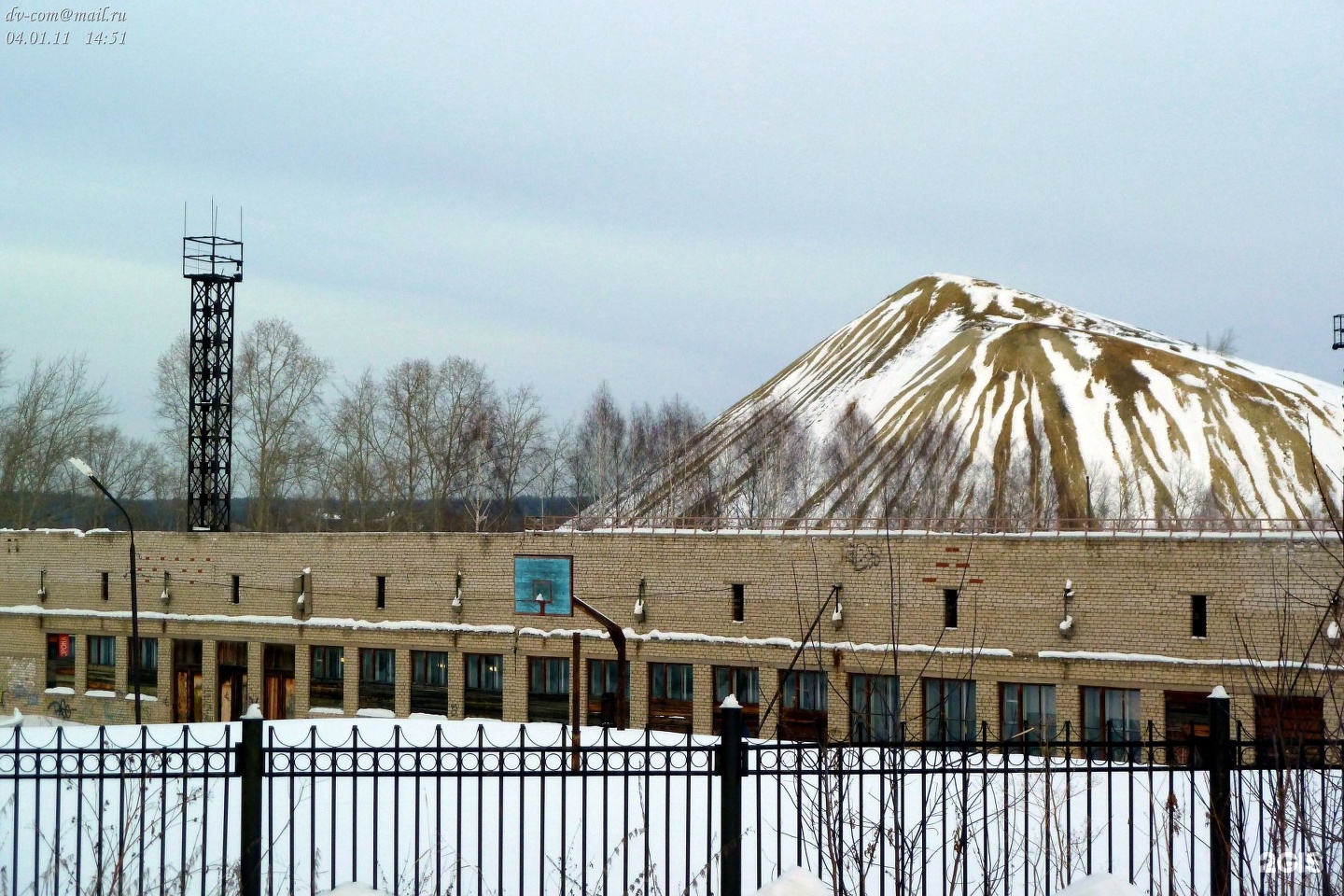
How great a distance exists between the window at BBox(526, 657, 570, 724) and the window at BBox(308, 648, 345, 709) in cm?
523

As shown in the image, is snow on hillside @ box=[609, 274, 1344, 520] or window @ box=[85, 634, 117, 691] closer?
window @ box=[85, 634, 117, 691]

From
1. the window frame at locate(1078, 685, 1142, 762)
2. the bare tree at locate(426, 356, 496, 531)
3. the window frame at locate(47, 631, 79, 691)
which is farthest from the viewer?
the bare tree at locate(426, 356, 496, 531)

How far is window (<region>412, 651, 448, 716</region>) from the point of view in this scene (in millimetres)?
30531

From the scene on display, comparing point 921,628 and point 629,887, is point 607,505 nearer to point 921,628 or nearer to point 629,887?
point 921,628

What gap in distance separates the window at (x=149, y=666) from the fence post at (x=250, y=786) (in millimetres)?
29449

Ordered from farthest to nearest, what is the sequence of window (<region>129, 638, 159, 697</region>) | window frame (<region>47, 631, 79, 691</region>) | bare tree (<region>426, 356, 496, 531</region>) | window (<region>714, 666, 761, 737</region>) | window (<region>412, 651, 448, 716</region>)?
bare tree (<region>426, 356, 496, 531</region>) → window frame (<region>47, 631, 79, 691</region>) → window (<region>129, 638, 159, 697</region>) → window (<region>412, 651, 448, 716</region>) → window (<region>714, 666, 761, 737</region>)

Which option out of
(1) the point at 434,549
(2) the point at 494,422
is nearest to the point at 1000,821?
(1) the point at 434,549

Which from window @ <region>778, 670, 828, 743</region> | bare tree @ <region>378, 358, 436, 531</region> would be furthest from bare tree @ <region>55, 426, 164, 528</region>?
window @ <region>778, 670, 828, 743</region>

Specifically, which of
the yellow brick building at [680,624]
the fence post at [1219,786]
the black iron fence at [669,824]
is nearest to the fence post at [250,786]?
the black iron fence at [669,824]

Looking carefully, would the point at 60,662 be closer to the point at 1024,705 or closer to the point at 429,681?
the point at 429,681

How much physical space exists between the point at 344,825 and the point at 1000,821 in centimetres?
490

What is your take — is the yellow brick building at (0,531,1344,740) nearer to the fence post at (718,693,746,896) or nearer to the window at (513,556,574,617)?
the window at (513,556,574,617)

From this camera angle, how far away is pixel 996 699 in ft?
82.4


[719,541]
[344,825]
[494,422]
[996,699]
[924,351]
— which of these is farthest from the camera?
[924,351]
